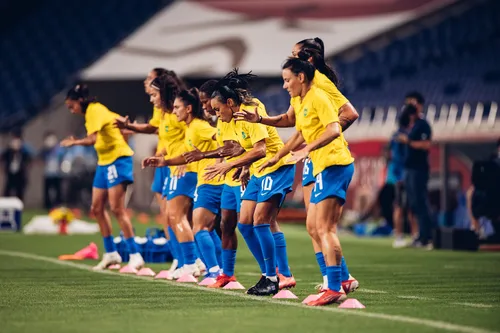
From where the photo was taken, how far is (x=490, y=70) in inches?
1298

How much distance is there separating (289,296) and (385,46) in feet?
92.1

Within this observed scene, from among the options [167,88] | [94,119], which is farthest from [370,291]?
[94,119]

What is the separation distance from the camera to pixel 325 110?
850 centimetres

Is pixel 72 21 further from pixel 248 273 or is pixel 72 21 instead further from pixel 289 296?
pixel 289 296

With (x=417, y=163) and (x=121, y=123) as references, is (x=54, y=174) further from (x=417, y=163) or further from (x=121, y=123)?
(x=121, y=123)

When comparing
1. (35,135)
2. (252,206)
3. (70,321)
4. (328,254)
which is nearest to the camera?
(70,321)

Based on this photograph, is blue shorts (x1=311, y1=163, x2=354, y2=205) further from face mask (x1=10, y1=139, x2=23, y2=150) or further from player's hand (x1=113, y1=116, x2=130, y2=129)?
face mask (x1=10, y1=139, x2=23, y2=150)

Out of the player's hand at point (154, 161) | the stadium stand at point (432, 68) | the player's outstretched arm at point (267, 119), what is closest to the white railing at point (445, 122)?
the stadium stand at point (432, 68)

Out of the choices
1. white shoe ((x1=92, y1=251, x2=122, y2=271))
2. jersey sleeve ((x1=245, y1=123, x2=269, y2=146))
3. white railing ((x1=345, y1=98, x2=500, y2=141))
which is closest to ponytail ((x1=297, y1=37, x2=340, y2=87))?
jersey sleeve ((x1=245, y1=123, x2=269, y2=146))

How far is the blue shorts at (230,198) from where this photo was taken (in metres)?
10.3

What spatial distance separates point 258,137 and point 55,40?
29.8 meters

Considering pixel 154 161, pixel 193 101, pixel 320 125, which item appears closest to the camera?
pixel 320 125

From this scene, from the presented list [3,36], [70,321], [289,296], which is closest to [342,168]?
[289,296]

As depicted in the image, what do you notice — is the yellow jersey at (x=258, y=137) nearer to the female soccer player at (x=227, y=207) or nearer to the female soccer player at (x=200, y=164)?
the female soccer player at (x=227, y=207)
